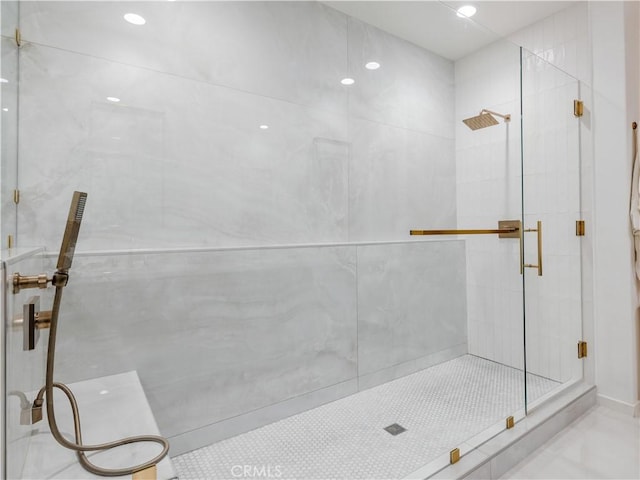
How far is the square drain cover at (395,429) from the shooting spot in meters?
1.67

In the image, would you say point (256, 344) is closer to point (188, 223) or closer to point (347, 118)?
point (188, 223)

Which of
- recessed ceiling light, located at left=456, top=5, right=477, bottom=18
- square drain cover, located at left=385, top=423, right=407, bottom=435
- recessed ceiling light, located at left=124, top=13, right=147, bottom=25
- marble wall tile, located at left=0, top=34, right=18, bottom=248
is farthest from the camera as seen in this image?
recessed ceiling light, located at left=456, top=5, right=477, bottom=18

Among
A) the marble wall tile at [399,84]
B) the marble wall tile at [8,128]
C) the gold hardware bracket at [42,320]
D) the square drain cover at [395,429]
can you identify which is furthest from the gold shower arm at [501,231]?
the marble wall tile at [8,128]

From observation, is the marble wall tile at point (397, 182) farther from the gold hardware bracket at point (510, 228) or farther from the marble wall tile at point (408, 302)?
the gold hardware bracket at point (510, 228)

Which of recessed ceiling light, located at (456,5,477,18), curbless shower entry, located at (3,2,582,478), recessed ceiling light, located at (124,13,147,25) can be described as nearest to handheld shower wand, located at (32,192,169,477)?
curbless shower entry, located at (3,2,582,478)

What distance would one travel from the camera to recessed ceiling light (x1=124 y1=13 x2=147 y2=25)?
1.45m

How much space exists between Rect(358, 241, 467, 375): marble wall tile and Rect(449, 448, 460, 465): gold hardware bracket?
514 millimetres

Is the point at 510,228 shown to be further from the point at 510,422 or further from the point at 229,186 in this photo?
the point at 229,186

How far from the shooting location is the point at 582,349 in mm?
2203

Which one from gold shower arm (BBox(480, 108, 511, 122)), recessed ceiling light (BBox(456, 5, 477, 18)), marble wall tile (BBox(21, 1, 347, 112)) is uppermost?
recessed ceiling light (BBox(456, 5, 477, 18))

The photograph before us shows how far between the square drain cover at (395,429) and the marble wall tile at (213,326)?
0.37 m

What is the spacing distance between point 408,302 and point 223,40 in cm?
162

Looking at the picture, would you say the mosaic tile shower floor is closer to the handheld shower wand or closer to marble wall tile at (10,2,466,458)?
marble wall tile at (10,2,466,458)

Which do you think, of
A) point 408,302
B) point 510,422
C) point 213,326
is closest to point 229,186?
point 213,326
